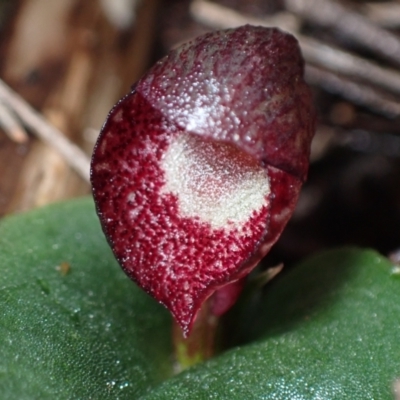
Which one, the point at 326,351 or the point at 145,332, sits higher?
the point at 326,351

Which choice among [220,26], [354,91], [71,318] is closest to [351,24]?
[354,91]

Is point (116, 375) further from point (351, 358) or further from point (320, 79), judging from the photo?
point (320, 79)

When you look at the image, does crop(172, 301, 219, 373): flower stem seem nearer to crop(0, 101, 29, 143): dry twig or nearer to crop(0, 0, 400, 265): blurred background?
crop(0, 0, 400, 265): blurred background

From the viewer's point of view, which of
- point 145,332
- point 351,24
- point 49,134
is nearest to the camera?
point 145,332

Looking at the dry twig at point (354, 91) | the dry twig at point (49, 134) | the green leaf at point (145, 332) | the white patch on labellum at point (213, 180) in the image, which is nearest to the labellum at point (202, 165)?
the white patch on labellum at point (213, 180)

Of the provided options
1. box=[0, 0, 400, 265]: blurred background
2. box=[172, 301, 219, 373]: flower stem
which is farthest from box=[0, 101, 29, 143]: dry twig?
box=[172, 301, 219, 373]: flower stem

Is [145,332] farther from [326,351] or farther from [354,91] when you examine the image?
[354,91]

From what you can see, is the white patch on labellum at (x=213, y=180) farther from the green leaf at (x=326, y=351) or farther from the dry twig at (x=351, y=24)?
the dry twig at (x=351, y=24)
